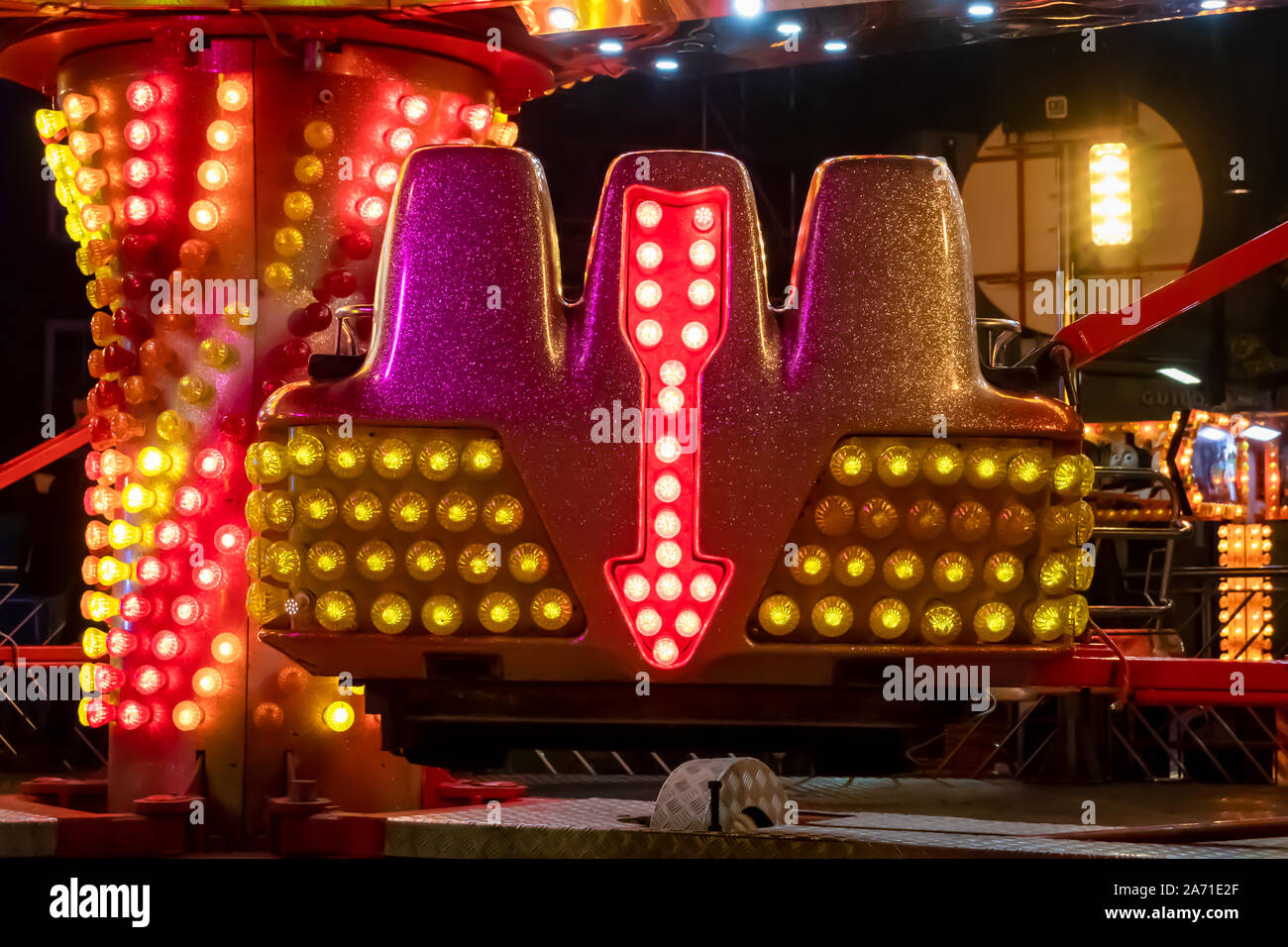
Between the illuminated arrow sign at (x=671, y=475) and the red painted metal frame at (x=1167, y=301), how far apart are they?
2.35 feet

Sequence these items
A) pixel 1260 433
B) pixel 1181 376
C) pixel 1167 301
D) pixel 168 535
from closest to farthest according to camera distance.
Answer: pixel 1167 301 → pixel 168 535 → pixel 1260 433 → pixel 1181 376

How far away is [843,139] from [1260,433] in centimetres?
418

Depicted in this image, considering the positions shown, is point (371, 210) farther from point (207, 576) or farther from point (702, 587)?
point (702, 587)

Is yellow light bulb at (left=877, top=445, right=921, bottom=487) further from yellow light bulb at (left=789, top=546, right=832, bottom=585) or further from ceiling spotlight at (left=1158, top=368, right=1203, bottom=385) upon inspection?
ceiling spotlight at (left=1158, top=368, right=1203, bottom=385)

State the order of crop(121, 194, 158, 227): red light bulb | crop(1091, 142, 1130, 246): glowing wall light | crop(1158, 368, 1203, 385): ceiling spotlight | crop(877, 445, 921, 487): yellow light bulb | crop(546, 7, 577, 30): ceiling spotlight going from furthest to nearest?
crop(1158, 368, 1203, 385): ceiling spotlight
crop(1091, 142, 1130, 246): glowing wall light
crop(121, 194, 158, 227): red light bulb
crop(546, 7, 577, 30): ceiling spotlight
crop(877, 445, 921, 487): yellow light bulb

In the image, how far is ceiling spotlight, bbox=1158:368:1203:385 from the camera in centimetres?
1614

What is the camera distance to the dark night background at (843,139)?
11.4m

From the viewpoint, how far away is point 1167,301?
279cm

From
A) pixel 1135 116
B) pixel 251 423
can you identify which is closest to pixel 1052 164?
pixel 1135 116

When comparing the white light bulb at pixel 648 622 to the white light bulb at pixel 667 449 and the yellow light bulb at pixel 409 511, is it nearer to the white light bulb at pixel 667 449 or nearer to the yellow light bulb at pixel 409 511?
the white light bulb at pixel 667 449

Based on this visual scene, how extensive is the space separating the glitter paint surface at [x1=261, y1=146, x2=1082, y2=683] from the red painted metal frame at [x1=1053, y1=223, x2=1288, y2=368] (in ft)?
1.25

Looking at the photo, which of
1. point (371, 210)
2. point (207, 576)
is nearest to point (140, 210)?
point (371, 210)

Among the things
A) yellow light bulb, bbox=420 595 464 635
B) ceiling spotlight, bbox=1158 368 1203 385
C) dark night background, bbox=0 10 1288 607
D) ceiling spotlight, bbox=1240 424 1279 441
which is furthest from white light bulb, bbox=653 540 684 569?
ceiling spotlight, bbox=1158 368 1203 385
